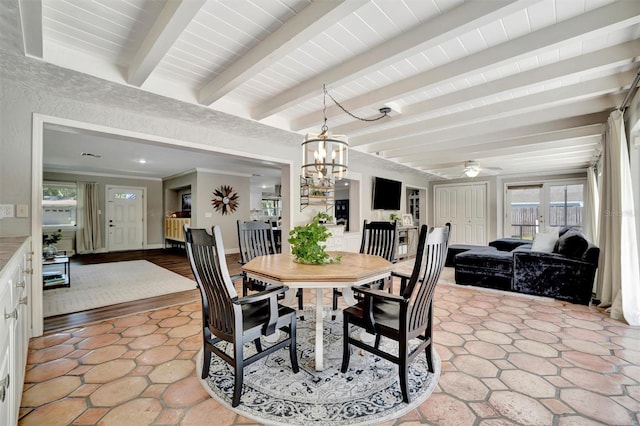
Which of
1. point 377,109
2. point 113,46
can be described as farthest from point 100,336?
point 377,109

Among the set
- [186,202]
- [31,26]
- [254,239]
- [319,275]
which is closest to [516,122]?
[319,275]

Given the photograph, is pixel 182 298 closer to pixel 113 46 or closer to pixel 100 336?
pixel 100 336

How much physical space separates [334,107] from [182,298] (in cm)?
309

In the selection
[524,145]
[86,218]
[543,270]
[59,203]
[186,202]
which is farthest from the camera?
[186,202]

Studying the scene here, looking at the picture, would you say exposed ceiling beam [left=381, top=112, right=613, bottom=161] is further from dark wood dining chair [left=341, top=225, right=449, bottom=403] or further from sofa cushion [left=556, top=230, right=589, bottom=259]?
dark wood dining chair [left=341, top=225, right=449, bottom=403]

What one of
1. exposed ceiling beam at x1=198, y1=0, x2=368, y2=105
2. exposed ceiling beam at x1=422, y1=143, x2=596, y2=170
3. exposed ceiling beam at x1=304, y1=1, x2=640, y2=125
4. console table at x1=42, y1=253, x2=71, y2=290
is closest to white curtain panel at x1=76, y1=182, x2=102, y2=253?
console table at x1=42, y1=253, x2=71, y2=290

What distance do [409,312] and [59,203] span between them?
9.59 m

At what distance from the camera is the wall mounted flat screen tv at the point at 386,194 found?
6.46 m

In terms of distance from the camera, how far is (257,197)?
12117 millimetres

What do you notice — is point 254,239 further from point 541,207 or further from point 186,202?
point 541,207

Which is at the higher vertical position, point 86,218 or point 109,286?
point 86,218

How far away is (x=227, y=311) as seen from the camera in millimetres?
1678

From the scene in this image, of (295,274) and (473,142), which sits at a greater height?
(473,142)

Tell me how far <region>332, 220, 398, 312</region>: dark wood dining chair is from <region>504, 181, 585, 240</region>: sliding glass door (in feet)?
19.5
